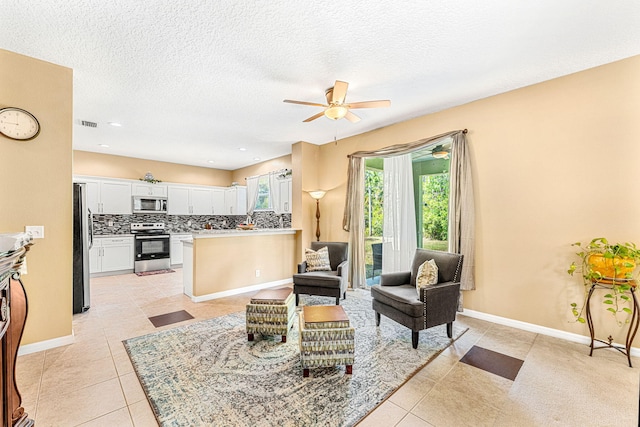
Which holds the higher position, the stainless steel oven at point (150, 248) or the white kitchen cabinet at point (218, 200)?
the white kitchen cabinet at point (218, 200)

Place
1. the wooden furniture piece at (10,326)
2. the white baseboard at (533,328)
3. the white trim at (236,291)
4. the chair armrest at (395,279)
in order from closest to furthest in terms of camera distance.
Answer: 1. the wooden furniture piece at (10,326)
2. the white baseboard at (533,328)
3. the chair armrest at (395,279)
4. the white trim at (236,291)

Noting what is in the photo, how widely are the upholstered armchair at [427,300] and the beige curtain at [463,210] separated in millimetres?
513

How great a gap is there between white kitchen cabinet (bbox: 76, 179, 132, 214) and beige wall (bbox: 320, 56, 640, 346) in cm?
681

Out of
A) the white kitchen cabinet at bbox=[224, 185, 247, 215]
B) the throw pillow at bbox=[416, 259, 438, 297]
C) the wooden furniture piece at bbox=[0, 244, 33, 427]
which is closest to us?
the wooden furniture piece at bbox=[0, 244, 33, 427]

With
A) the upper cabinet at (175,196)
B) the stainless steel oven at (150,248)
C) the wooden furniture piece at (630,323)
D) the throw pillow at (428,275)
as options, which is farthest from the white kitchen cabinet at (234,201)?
the wooden furniture piece at (630,323)

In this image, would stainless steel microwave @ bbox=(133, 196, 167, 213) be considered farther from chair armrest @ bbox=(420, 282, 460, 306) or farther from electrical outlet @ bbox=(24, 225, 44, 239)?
chair armrest @ bbox=(420, 282, 460, 306)

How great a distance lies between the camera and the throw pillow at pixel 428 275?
300cm

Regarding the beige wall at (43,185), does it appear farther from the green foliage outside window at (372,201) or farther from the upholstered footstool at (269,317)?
the green foliage outside window at (372,201)

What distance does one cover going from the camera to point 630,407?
1.92 meters

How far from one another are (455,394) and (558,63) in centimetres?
320

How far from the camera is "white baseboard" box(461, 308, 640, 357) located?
2842mm

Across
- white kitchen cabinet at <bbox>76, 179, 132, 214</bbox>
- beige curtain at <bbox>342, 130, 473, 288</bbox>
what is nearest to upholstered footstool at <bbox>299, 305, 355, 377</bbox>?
beige curtain at <bbox>342, 130, 473, 288</bbox>

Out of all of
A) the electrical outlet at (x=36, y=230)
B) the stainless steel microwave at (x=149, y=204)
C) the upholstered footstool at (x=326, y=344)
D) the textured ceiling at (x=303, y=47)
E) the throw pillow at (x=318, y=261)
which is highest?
the textured ceiling at (x=303, y=47)

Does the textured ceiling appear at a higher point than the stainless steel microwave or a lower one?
higher
